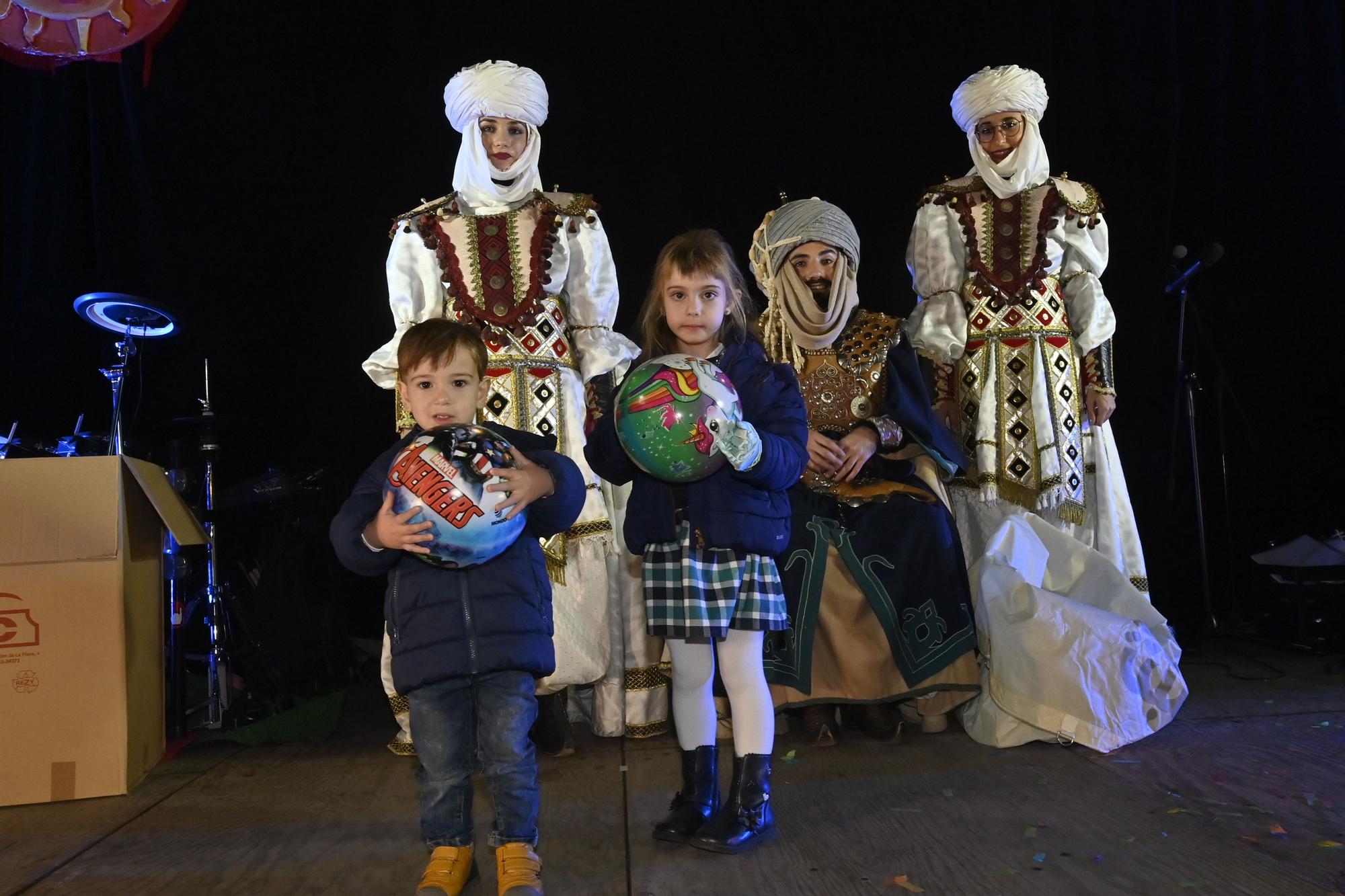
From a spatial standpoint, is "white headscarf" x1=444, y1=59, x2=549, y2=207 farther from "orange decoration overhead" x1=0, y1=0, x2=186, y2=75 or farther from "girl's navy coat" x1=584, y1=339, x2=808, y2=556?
"orange decoration overhead" x1=0, y1=0, x2=186, y2=75

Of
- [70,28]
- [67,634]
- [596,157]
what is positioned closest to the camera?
[67,634]

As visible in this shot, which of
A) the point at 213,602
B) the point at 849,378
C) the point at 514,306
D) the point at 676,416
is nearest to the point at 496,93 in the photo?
the point at 514,306

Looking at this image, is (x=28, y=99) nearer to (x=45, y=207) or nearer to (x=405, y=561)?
(x=45, y=207)

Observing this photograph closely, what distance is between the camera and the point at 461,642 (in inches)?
78.4

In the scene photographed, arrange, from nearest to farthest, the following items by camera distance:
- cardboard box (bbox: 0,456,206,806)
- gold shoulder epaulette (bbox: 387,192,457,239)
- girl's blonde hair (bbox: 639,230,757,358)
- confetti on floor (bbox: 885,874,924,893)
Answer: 1. confetti on floor (bbox: 885,874,924,893)
2. girl's blonde hair (bbox: 639,230,757,358)
3. cardboard box (bbox: 0,456,206,806)
4. gold shoulder epaulette (bbox: 387,192,457,239)

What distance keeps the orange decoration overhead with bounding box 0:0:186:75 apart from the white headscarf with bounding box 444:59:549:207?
1.51m

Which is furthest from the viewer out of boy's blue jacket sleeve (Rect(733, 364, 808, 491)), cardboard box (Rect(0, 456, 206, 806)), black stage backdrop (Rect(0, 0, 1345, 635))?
black stage backdrop (Rect(0, 0, 1345, 635))

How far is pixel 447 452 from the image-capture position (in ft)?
6.25

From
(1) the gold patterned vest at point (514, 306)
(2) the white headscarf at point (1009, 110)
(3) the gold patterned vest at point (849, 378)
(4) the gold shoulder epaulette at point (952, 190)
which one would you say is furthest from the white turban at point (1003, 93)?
(1) the gold patterned vest at point (514, 306)

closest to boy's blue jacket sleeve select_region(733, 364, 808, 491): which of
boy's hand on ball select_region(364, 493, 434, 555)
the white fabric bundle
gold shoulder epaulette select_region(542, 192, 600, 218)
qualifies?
boy's hand on ball select_region(364, 493, 434, 555)

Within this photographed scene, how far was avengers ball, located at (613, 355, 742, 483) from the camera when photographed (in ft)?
6.82

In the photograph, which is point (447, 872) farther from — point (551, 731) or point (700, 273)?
point (700, 273)

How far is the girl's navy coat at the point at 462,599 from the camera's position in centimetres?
198

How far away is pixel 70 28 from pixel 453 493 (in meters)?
3.19
